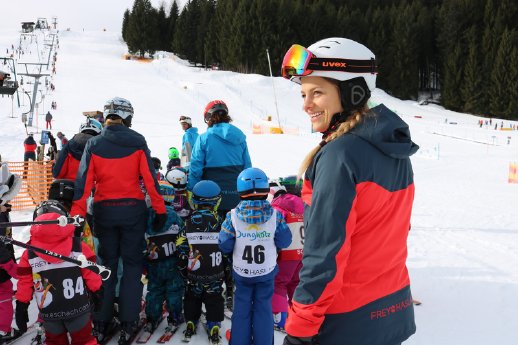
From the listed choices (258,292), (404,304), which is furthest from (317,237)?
(258,292)

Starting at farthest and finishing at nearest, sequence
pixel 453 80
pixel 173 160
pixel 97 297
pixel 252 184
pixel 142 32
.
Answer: pixel 142 32 → pixel 453 80 → pixel 173 160 → pixel 252 184 → pixel 97 297

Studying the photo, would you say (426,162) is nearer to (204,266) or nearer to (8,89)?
Result: (204,266)

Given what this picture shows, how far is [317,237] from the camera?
1.75 meters

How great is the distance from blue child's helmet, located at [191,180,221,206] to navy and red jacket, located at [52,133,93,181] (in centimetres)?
133

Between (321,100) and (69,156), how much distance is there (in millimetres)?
3461

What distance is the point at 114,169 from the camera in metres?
3.96

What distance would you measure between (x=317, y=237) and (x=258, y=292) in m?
2.26

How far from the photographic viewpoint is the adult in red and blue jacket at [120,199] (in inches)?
155

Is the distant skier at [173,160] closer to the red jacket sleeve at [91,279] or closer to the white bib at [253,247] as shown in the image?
the white bib at [253,247]

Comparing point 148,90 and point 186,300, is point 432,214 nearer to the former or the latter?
point 186,300

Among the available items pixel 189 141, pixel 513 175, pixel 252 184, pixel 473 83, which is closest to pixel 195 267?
pixel 252 184

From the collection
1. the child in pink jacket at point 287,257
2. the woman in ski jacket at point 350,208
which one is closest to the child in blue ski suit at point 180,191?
the child in pink jacket at point 287,257

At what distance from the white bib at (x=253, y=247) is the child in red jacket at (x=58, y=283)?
1158 mm

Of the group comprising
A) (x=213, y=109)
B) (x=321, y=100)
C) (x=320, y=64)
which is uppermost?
(x=320, y=64)
